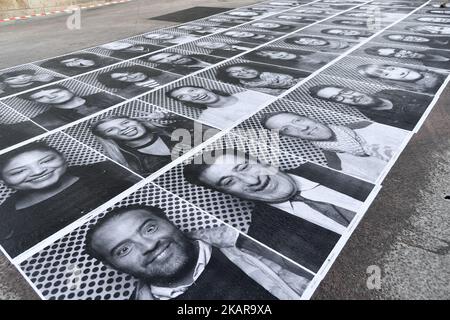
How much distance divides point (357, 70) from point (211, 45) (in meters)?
4.03

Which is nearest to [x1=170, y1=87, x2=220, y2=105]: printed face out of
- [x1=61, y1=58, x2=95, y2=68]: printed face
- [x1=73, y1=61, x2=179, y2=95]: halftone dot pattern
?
[x1=73, y1=61, x2=179, y2=95]: halftone dot pattern

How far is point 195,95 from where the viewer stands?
672 cm

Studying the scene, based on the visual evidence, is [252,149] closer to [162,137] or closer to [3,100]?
[162,137]

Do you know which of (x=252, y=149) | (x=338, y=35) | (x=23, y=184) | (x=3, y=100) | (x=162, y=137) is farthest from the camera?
(x=338, y=35)

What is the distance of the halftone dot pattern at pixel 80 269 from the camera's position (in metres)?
3.11

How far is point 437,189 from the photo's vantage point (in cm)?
420

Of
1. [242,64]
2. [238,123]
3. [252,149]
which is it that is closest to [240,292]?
[252,149]

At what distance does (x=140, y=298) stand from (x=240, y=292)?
880mm

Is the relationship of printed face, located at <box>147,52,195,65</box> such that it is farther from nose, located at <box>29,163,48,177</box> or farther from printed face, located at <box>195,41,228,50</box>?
nose, located at <box>29,163,48,177</box>

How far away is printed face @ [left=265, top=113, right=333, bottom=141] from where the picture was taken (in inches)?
208

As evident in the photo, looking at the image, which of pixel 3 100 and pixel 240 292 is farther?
pixel 3 100

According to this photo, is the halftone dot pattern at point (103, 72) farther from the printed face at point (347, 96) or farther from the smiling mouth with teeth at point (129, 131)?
the printed face at point (347, 96)

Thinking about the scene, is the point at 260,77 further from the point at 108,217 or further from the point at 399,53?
the point at 108,217

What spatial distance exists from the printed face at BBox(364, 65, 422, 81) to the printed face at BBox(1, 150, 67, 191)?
6318 mm
